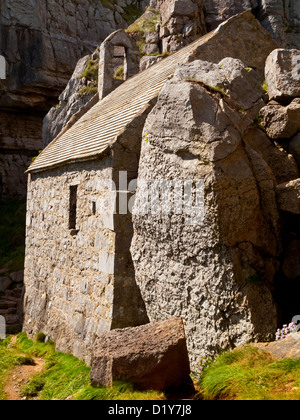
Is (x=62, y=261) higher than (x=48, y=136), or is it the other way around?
(x=48, y=136)

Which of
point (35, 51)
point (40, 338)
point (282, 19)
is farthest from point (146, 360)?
point (282, 19)

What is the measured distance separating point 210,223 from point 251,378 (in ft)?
5.36

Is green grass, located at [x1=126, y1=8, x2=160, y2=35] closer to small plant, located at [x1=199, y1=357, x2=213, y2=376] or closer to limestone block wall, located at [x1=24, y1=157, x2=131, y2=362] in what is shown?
limestone block wall, located at [x1=24, y1=157, x2=131, y2=362]

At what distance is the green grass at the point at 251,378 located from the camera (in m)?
3.27

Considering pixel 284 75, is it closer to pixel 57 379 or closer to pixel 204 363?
pixel 204 363

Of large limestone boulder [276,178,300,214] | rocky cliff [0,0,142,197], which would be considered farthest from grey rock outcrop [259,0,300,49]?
large limestone boulder [276,178,300,214]

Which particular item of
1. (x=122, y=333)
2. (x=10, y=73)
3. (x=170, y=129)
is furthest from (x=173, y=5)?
(x=122, y=333)

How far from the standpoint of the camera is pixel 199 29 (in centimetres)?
1786

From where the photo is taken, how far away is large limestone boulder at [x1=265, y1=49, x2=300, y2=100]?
17.6 ft

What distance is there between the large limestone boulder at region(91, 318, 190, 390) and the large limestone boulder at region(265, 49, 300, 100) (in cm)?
331

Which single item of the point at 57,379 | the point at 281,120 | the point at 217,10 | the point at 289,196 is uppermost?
the point at 217,10

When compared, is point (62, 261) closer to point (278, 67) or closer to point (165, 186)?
point (165, 186)

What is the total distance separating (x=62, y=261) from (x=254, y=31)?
7260 millimetres

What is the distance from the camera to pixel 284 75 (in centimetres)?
543
